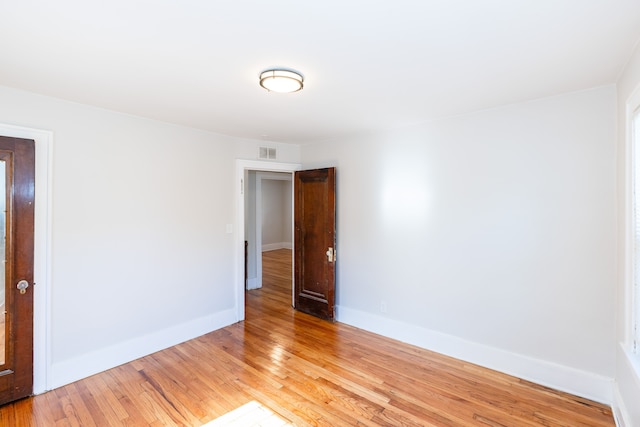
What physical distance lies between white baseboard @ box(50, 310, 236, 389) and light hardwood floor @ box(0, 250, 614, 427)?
0.09 meters

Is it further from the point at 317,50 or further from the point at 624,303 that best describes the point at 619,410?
the point at 317,50

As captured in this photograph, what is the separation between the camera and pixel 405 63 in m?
1.97

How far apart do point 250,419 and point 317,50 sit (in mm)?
2555

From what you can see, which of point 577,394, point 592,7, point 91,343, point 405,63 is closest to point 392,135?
point 405,63

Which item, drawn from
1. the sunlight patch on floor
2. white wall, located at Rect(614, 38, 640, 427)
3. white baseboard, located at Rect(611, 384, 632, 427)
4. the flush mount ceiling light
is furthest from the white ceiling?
the sunlight patch on floor

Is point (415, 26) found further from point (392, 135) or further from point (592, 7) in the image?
point (392, 135)

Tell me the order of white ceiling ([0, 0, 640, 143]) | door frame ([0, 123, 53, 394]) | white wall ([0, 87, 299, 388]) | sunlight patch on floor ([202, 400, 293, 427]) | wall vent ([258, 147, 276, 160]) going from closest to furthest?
white ceiling ([0, 0, 640, 143]), sunlight patch on floor ([202, 400, 293, 427]), door frame ([0, 123, 53, 394]), white wall ([0, 87, 299, 388]), wall vent ([258, 147, 276, 160])

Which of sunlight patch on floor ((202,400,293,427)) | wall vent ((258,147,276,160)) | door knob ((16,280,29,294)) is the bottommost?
sunlight patch on floor ((202,400,293,427))

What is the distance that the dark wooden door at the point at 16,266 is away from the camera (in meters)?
2.40

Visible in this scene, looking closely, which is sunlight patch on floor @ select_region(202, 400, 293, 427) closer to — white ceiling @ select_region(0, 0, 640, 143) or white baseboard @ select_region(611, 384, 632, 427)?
white baseboard @ select_region(611, 384, 632, 427)

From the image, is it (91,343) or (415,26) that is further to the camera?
(91,343)

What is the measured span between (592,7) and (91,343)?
4.28m

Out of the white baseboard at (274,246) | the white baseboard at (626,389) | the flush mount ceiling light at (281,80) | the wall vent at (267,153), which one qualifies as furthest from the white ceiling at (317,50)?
the white baseboard at (274,246)

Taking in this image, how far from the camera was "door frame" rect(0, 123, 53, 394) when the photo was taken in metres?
2.55
